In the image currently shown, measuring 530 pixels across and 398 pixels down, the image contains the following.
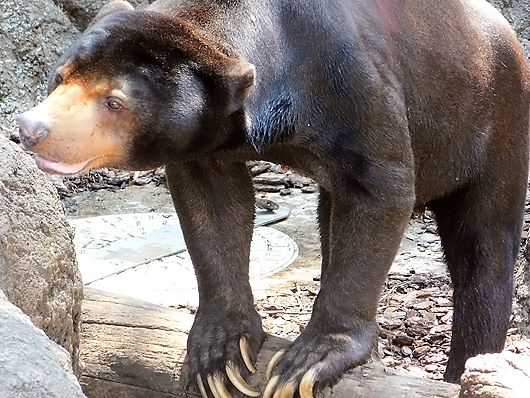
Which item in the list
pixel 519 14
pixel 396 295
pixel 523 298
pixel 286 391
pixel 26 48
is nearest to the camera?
pixel 286 391

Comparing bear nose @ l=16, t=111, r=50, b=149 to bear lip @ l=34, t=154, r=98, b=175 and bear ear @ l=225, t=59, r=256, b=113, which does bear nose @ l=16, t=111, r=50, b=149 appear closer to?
bear lip @ l=34, t=154, r=98, b=175

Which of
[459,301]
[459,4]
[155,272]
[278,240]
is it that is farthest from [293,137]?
[278,240]

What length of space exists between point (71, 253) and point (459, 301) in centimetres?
177

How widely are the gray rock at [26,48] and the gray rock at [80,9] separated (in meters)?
0.24

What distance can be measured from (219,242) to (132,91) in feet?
3.03

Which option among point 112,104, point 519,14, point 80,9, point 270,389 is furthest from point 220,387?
point 519,14

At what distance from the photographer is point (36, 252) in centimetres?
290

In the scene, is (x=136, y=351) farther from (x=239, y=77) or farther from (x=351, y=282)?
(x=239, y=77)

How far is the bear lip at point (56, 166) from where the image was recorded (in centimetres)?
255

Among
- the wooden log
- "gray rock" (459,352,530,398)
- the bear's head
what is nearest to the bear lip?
the bear's head

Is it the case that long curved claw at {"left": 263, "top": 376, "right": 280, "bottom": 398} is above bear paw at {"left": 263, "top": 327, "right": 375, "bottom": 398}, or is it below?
below

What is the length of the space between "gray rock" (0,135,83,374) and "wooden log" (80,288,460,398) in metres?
0.15

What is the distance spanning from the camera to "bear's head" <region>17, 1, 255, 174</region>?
8.38 feet

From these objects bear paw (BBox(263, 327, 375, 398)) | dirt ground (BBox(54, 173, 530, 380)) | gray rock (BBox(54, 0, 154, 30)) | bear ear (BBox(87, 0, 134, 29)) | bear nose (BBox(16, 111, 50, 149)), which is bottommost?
dirt ground (BBox(54, 173, 530, 380))
